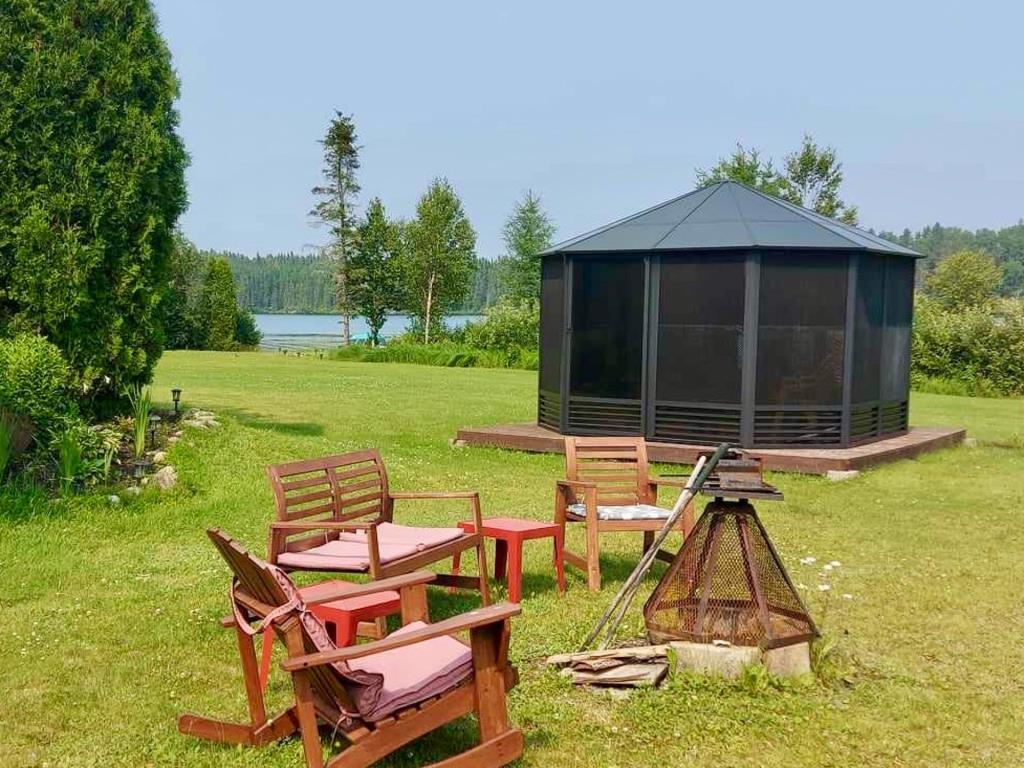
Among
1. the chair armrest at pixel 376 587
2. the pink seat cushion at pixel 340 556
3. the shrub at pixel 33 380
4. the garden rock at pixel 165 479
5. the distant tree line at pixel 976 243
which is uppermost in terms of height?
the distant tree line at pixel 976 243

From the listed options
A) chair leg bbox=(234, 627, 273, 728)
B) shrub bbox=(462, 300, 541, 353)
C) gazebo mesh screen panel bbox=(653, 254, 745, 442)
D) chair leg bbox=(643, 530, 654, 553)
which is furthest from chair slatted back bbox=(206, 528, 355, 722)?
shrub bbox=(462, 300, 541, 353)

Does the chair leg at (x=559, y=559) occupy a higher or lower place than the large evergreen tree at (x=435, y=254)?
lower

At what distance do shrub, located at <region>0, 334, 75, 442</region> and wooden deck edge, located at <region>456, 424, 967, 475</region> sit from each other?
5.68 meters

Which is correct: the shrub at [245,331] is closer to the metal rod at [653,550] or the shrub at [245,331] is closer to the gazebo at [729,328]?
the gazebo at [729,328]

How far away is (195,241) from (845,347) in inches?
1994

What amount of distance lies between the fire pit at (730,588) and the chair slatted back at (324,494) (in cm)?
188

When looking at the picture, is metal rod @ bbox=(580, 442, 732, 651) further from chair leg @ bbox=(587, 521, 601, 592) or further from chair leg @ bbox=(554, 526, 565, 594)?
chair leg @ bbox=(587, 521, 601, 592)

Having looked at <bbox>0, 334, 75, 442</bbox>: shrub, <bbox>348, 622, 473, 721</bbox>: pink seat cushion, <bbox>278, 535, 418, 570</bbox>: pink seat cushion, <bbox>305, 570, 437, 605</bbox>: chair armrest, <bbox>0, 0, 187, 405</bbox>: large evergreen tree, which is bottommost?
<bbox>348, 622, 473, 721</bbox>: pink seat cushion

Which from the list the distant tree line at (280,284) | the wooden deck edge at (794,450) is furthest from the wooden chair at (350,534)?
the distant tree line at (280,284)

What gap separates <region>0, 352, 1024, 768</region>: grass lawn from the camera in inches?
151

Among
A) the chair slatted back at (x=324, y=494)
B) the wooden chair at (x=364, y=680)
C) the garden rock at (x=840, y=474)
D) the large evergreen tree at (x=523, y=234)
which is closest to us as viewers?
the wooden chair at (x=364, y=680)

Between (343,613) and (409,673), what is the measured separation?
1155 millimetres

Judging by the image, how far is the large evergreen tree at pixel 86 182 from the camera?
8531 millimetres

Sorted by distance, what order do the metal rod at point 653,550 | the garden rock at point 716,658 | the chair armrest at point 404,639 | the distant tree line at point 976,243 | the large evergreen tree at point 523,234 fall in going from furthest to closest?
the distant tree line at point 976,243
the large evergreen tree at point 523,234
the metal rod at point 653,550
the garden rock at point 716,658
the chair armrest at point 404,639
